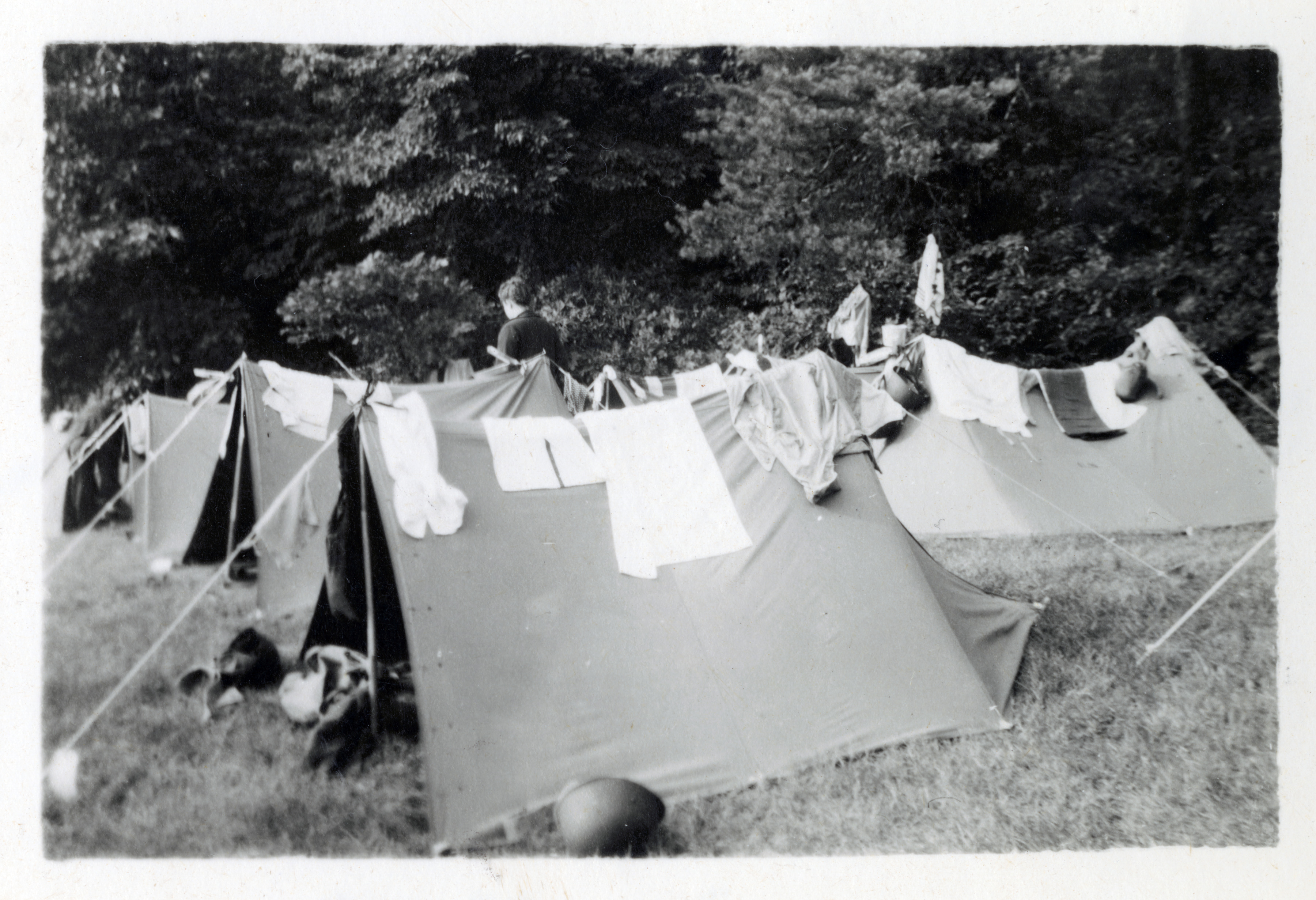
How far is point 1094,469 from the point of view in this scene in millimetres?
5496

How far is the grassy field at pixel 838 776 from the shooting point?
8.87ft

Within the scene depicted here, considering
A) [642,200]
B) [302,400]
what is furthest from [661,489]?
[642,200]

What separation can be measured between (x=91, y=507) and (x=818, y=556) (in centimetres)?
327

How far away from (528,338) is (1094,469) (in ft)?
11.3

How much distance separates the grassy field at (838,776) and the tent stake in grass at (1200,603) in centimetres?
4

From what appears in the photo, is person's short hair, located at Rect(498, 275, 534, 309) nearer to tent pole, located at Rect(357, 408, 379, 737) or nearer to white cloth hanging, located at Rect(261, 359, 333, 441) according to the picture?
white cloth hanging, located at Rect(261, 359, 333, 441)

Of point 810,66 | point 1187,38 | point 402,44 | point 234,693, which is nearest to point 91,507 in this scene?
point 234,693

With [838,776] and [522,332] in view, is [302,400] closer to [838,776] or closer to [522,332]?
[522,332]

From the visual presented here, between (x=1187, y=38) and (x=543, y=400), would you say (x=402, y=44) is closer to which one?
(x=543, y=400)

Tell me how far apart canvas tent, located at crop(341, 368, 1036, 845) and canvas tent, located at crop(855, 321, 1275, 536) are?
226 cm

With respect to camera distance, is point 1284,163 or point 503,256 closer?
point 1284,163

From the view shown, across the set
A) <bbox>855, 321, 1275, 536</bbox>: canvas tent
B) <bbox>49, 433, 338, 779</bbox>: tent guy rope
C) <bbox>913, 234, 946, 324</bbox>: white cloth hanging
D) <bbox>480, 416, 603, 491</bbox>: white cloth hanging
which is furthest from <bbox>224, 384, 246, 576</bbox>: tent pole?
<bbox>913, 234, 946, 324</bbox>: white cloth hanging

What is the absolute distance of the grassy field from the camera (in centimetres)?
271

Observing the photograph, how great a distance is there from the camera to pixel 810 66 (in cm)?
458
